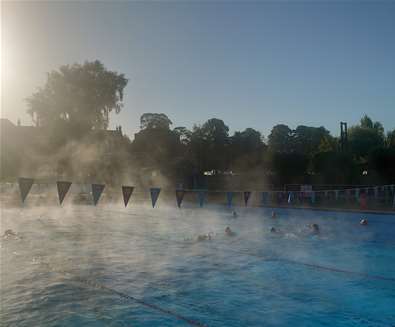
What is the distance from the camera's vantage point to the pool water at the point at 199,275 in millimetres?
7562

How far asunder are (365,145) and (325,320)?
44351 millimetres

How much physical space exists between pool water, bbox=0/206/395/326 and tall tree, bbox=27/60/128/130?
84.1 ft

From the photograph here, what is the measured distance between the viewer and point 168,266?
448 inches

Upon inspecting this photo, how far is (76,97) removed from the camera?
144ft

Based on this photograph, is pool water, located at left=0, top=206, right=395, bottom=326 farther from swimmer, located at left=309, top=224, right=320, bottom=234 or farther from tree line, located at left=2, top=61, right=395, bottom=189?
tree line, located at left=2, top=61, right=395, bottom=189

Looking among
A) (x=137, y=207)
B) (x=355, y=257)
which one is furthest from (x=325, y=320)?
(x=137, y=207)

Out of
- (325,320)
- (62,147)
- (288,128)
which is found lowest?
(325,320)

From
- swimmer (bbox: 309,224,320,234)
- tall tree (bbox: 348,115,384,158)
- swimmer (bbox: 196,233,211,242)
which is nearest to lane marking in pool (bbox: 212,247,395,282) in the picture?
swimmer (bbox: 196,233,211,242)

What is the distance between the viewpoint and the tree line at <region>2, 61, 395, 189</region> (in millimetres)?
36250

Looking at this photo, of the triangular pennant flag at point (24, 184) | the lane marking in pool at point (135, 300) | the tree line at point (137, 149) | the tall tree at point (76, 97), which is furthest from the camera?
the tall tree at point (76, 97)

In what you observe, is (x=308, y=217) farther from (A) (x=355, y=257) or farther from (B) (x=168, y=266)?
(B) (x=168, y=266)

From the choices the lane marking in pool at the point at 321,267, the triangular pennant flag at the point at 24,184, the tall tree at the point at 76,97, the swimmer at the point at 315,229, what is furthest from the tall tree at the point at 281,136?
the triangular pennant flag at the point at 24,184

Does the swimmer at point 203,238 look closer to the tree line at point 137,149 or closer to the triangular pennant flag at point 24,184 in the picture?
the triangular pennant flag at point 24,184

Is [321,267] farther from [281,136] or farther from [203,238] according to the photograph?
[281,136]
